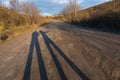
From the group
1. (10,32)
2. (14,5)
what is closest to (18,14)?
(14,5)

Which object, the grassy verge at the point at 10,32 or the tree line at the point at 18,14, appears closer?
the grassy verge at the point at 10,32

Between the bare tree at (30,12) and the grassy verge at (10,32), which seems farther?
the bare tree at (30,12)

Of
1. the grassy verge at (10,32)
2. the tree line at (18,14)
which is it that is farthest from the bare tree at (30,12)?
the grassy verge at (10,32)

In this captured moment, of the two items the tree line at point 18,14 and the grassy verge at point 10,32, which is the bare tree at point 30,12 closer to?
the tree line at point 18,14

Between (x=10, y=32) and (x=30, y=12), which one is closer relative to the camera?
(x=10, y=32)

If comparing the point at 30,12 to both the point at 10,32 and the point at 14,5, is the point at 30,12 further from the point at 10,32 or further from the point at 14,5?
the point at 10,32

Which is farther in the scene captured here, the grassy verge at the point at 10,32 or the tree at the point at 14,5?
the tree at the point at 14,5

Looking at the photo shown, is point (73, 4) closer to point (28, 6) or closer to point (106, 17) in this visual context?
point (28, 6)

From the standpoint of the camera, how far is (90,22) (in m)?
28.8

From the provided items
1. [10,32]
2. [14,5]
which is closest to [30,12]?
[14,5]

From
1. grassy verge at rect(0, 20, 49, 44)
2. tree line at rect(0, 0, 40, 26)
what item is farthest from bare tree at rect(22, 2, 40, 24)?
grassy verge at rect(0, 20, 49, 44)

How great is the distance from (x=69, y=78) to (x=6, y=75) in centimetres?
270

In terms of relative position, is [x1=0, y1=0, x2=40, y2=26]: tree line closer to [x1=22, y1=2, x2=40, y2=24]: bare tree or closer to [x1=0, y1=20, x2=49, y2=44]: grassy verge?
[x1=22, y1=2, x2=40, y2=24]: bare tree

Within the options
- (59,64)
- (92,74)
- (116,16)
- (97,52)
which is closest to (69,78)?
(92,74)
